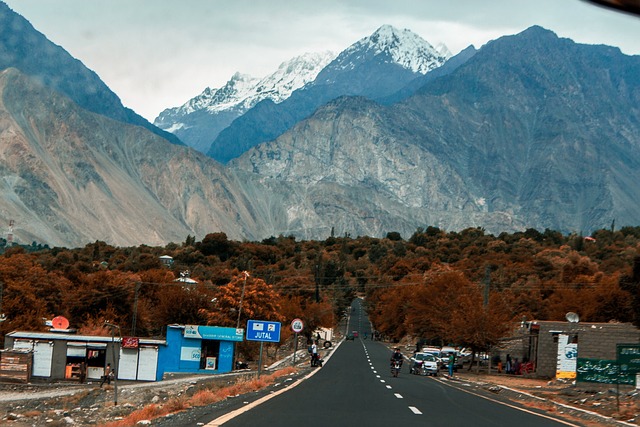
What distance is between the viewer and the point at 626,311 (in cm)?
8044

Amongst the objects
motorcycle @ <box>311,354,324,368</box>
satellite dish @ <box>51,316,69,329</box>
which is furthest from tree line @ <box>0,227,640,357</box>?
motorcycle @ <box>311,354,324,368</box>

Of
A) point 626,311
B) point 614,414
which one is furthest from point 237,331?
point 614,414

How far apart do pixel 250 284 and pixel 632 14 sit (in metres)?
78.0

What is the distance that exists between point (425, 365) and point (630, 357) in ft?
65.6

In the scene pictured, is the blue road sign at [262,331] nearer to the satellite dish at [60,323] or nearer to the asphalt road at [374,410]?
the asphalt road at [374,410]

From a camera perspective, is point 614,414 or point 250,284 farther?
point 250,284

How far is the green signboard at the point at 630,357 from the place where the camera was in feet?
113

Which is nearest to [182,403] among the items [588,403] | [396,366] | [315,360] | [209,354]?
[588,403]

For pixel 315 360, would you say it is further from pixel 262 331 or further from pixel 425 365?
pixel 262 331

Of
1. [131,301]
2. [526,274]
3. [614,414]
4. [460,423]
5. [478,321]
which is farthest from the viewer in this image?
[526,274]

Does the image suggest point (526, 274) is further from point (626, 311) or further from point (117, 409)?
point (117, 409)

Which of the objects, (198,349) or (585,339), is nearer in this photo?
(585,339)

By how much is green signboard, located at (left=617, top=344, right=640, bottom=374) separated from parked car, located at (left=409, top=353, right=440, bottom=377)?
19.0 m

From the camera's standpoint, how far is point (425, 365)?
5338cm
